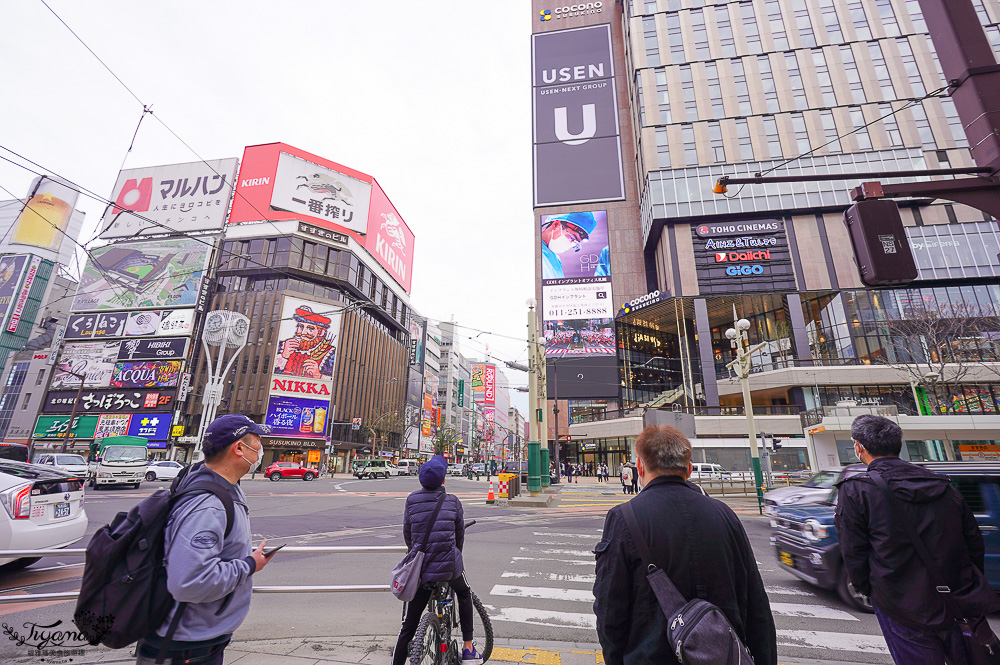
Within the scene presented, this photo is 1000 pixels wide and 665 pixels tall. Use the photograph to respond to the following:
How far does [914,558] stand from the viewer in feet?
8.69

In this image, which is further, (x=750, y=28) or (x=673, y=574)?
(x=750, y=28)

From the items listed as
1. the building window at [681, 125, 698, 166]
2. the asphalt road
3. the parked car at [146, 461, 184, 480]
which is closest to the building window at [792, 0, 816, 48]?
the building window at [681, 125, 698, 166]

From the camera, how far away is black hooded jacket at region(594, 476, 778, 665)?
184 centimetres

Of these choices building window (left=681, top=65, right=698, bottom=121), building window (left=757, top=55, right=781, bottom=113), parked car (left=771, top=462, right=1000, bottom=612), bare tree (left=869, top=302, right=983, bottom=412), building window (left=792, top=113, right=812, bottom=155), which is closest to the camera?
parked car (left=771, top=462, right=1000, bottom=612)

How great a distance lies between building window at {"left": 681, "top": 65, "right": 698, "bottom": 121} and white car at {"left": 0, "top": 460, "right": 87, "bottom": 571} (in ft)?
193

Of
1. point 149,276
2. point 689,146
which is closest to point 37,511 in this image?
point 689,146

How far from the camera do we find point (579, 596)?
6125mm

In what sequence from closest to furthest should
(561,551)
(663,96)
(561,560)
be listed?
(561,560)
(561,551)
(663,96)

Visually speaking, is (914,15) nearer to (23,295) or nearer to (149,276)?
(149,276)

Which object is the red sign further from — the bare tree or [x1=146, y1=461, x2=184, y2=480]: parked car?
[x1=146, y1=461, x2=184, y2=480]: parked car

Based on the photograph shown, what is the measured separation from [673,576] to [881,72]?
68.4 m

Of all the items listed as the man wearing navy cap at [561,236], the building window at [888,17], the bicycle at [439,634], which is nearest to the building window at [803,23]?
the building window at [888,17]

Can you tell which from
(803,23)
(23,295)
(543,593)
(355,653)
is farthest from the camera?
(23,295)

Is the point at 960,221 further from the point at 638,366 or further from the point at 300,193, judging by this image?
the point at 300,193
